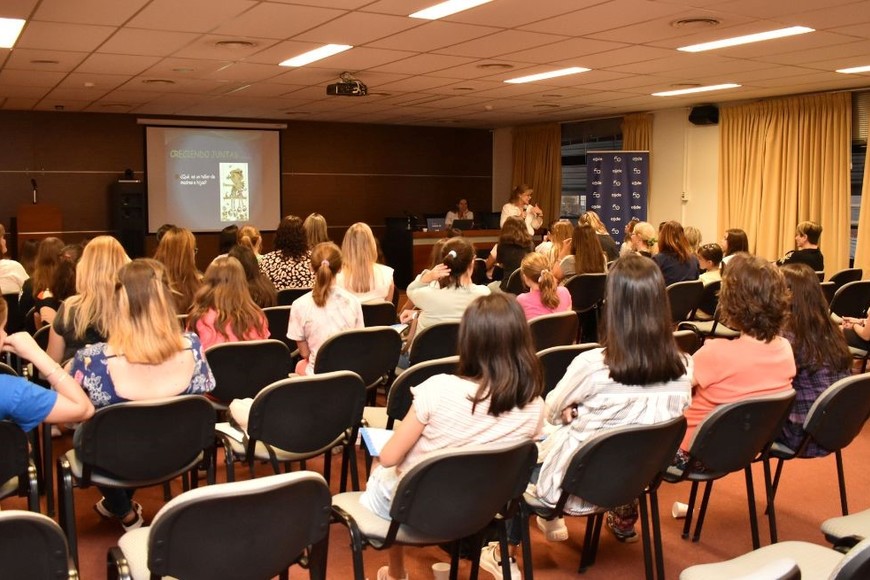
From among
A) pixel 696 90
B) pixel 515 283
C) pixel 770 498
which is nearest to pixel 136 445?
pixel 770 498

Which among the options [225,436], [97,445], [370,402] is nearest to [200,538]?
[97,445]

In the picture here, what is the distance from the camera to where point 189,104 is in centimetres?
1114

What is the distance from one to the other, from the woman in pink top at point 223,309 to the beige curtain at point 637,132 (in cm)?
920

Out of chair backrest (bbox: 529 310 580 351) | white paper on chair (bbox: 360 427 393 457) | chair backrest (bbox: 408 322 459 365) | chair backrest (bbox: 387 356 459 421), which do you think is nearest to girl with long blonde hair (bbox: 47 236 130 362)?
chair backrest (bbox: 387 356 459 421)

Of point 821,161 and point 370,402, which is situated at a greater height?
point 821,161

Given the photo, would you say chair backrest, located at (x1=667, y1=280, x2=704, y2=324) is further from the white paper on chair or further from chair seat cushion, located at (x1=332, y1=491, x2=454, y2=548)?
chair seat cushion, located at (x1=332, y1=491, x2=454, y2=548)

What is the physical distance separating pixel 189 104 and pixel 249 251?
6.50 metres

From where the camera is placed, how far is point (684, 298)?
6582 millimetres

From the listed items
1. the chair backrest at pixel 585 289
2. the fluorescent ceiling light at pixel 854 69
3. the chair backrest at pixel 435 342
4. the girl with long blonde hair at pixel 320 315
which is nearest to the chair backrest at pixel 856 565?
the chair backrest at pixel 435 342

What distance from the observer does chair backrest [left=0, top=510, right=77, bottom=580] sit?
1.74m

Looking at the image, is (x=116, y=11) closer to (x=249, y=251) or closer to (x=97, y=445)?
(x=249, y=251)

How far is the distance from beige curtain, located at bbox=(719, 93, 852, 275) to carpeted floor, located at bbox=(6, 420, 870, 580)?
5946mm

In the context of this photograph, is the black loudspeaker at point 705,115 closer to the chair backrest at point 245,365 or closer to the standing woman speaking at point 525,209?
the standing woman speaking at point 525,209

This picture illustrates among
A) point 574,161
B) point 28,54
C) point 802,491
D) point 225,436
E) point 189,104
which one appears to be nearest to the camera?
point 225,436
